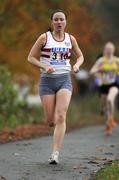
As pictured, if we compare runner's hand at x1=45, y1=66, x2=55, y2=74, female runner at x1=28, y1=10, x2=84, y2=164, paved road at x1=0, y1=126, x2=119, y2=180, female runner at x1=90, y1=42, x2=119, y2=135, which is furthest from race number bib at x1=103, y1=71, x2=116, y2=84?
runner's hand at x1=45, y1=66, x2=55, y2=74

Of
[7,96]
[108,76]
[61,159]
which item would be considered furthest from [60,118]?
[7,96]

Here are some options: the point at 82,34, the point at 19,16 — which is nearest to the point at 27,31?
the point at 19,16

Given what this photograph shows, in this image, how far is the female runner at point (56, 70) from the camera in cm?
967

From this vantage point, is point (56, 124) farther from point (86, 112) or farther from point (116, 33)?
point (116, 33)

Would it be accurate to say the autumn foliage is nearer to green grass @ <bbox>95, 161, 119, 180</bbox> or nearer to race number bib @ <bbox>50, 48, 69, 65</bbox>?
race number bib @ <bbox>50, 48, 69, 65</bbox>

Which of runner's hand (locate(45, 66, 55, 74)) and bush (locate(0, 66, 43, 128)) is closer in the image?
runner's hand (locate(45, 66, 55, 74))

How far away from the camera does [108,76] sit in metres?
15.6

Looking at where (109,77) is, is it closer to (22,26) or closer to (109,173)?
(22,26)

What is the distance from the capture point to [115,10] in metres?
31.7

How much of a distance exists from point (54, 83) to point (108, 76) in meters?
5.95

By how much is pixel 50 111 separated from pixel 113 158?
4.43 feet

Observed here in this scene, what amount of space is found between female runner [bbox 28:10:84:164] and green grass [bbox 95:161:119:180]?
2.85ft

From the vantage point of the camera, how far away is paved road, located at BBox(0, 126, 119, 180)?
28.5ft

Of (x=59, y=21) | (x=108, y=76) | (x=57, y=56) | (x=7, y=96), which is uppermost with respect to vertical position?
(x=59, y=21)
